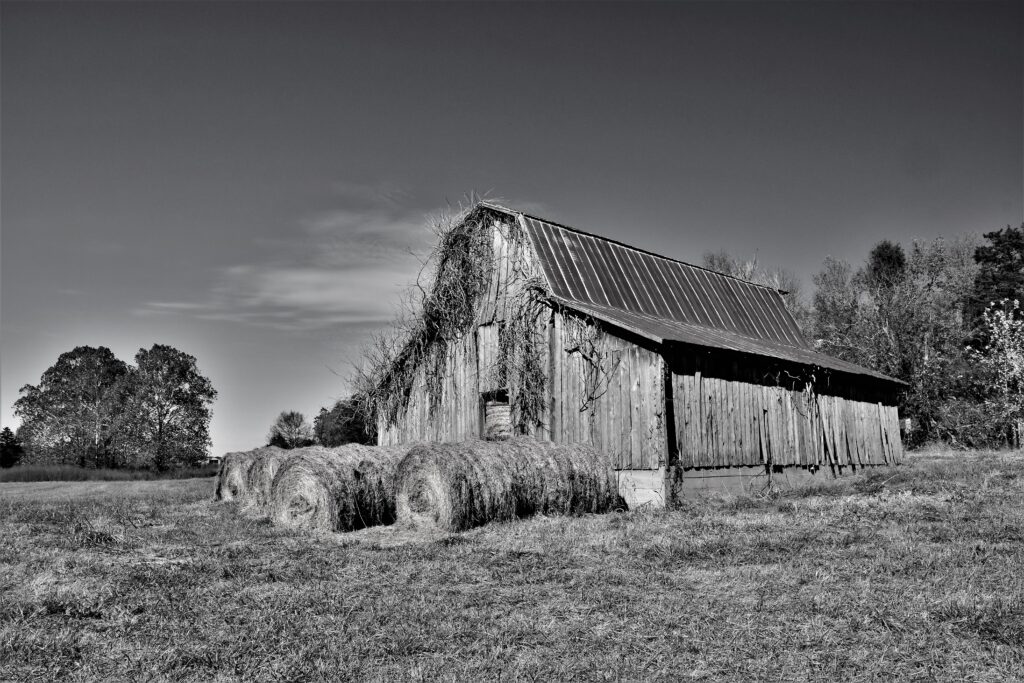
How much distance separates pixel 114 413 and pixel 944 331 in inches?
1650

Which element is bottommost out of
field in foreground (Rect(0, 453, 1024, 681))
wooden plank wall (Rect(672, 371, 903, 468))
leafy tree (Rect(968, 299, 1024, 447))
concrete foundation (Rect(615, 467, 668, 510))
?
field in foreground (Rect(0, 453, 1024, 681))

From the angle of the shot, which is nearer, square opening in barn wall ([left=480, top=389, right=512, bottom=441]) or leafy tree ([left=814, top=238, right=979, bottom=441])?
square opening in barn wall ([left=480, top=389, right=512, bottom=441])

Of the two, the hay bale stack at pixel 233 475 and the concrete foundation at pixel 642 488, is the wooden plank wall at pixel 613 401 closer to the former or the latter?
the concrete foundation at pixel 642 488

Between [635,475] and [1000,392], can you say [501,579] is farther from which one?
[1000,392]

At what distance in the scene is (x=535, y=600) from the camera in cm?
643

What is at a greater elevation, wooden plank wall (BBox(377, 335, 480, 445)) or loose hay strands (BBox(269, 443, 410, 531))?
wooden plank wall (BBox(377, 335, 480, 445))

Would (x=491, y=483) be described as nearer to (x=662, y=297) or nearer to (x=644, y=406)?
(x=644, y=406)

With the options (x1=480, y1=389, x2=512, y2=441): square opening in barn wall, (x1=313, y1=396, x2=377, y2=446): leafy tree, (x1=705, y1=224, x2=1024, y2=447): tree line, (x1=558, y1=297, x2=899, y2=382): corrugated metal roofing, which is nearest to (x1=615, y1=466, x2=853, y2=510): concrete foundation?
(x1=558, y1=297, x2=899, y2=382): corrugated metal roofing

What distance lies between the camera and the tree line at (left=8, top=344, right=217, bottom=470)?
39.6 m

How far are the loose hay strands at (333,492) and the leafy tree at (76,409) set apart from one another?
1264 inches

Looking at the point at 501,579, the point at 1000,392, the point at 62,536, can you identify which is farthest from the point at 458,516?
the point at 1000,392

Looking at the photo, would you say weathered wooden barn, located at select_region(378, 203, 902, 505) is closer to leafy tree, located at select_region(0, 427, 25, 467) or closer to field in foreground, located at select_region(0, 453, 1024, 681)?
field in foreground, located at select_region(0, 453, 1024, 681)

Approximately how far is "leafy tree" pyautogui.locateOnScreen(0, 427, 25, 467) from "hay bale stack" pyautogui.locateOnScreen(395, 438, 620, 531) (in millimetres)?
34289

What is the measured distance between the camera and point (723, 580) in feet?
23.7
